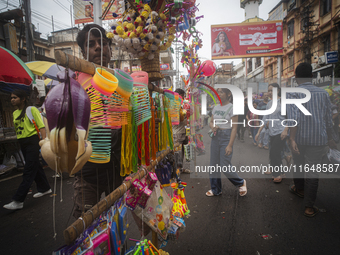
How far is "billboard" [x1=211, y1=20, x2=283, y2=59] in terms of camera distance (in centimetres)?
1255

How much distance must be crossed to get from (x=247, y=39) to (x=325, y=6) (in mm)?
7255

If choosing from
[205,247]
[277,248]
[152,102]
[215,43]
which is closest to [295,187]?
[277,248]

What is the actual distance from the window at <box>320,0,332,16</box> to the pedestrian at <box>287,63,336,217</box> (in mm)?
16673

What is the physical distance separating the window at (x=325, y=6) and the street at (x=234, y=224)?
1636 centimetres

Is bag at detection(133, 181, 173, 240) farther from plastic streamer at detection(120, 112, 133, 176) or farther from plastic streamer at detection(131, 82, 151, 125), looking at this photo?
plastic streamer at detection(131, 82, 151, 125)

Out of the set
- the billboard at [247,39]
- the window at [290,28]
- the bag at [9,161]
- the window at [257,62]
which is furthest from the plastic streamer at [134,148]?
the window at [257,62]

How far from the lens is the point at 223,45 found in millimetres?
13695

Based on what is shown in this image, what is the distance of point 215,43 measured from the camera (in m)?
13.9

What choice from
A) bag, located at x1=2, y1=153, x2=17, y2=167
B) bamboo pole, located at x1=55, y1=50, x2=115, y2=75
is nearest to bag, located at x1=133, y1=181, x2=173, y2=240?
bamboo pole, located at x1=55, y1=50, x2=115, y2=75

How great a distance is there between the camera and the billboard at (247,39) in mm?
12555

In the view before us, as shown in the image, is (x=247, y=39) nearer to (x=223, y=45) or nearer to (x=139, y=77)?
(x=223, y=45)

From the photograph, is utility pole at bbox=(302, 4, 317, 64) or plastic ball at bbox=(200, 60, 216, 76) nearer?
plastic ball at bbox=(200, 60, 216, 76)

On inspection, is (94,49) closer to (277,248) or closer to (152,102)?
(152,102)

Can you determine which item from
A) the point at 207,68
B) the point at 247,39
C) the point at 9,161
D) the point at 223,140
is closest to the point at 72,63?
the point at 223,140
